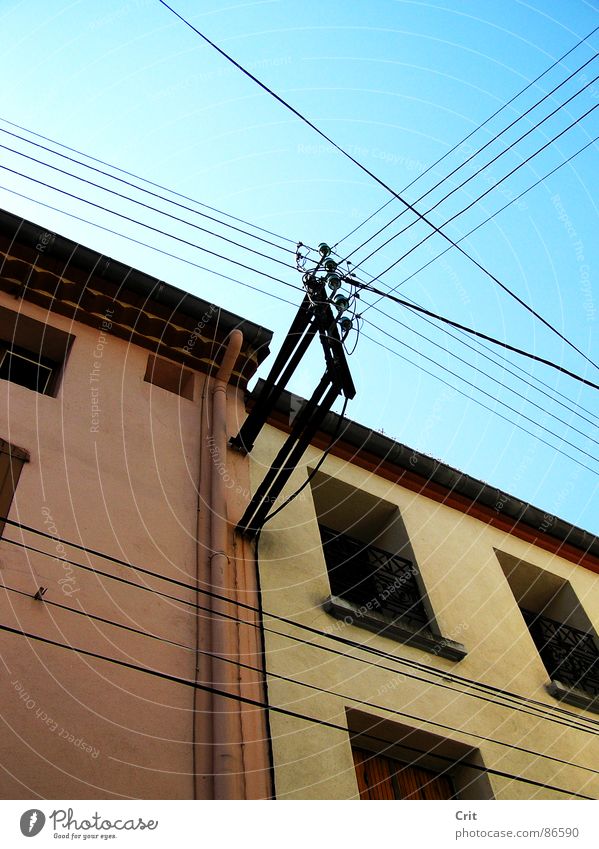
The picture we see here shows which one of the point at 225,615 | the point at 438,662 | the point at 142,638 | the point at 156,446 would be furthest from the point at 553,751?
the point at 156,446

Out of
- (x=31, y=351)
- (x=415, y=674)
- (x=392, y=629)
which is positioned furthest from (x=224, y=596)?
(x=31, y=351)

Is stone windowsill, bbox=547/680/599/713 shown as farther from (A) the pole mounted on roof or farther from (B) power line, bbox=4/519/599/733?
(A) the pole mounted on roof

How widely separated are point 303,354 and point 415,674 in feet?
12.7

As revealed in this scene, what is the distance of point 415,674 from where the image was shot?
9.22m

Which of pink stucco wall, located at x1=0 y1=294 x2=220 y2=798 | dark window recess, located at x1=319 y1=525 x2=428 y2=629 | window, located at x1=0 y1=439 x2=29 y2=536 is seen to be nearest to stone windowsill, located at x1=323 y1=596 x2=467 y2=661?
dark window recess, located at x1=319 y1=525 x2=428 y2=629

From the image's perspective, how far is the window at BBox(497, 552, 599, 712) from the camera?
11.3 m

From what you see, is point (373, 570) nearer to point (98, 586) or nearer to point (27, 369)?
point (98, 586)

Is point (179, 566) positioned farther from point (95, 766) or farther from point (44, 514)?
point (95, 766)

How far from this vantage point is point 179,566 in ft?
26.9

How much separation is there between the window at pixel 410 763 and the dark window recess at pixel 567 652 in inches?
119

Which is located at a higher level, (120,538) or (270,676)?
(120,538)
